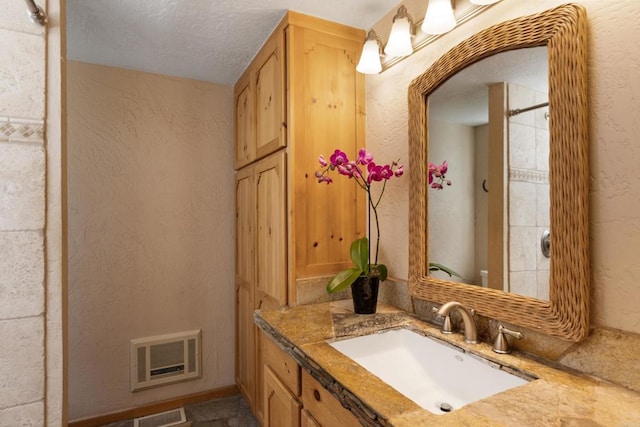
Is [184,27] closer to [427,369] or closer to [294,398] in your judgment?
[294,398]

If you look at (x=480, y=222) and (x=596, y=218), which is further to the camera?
(x=480, y=222)

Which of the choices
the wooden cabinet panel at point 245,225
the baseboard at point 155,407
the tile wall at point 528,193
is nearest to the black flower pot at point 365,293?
the tile wall at point 528,193

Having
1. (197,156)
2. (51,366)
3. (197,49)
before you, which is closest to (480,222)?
(51,366)

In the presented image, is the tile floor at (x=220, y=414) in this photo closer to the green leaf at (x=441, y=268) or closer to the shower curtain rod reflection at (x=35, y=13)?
the green leaf at (x=441, y=268)

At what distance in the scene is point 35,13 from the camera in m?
1.15

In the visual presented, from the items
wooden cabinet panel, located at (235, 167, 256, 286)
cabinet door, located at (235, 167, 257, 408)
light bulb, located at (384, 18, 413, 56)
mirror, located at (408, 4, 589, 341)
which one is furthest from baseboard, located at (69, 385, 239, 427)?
light bulb, located at (384, 18, 413, 56)

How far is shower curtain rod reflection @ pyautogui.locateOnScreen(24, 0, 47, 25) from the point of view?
112 cm

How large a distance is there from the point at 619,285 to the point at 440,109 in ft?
2.58

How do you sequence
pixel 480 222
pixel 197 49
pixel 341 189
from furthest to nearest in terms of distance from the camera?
pixel 197 49 < pixel 341 189 < pixel 480 222

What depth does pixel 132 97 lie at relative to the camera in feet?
7.45

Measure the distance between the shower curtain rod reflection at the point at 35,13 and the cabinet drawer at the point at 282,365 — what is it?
1392mm

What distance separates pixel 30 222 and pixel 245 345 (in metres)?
1.50

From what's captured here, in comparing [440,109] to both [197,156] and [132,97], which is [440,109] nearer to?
[197,156]

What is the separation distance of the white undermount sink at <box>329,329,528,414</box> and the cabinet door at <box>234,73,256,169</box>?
4.27 feet
